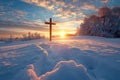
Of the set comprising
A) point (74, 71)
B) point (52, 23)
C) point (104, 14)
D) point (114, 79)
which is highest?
point (104, 14)

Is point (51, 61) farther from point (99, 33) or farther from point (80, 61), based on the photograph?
point (99, 33)

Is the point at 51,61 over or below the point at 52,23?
below

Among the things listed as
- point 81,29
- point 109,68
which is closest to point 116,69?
point 109,68

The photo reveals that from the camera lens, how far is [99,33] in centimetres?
3114

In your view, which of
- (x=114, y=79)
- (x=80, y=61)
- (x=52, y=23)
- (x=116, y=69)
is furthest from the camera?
(x=52, y=23)

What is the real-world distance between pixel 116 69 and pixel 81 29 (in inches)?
1239

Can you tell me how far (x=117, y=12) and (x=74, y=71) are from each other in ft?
103

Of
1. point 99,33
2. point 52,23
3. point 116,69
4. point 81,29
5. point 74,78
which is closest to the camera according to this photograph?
point 74,78

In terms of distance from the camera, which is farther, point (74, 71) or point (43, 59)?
point (43, 59)

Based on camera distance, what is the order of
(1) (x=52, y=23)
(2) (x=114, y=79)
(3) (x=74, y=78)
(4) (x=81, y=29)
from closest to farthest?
(3) (x=74, y=78) → (2) (x=114, y=79) → (1) (x=52, y=23) → (4) (x=81, y=29)

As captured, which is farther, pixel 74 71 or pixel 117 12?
pixel 117 12

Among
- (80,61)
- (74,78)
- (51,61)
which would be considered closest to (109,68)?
(80,61)

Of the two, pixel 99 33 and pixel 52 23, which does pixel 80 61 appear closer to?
pixel 52 23

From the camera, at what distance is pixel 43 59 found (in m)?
6.95
